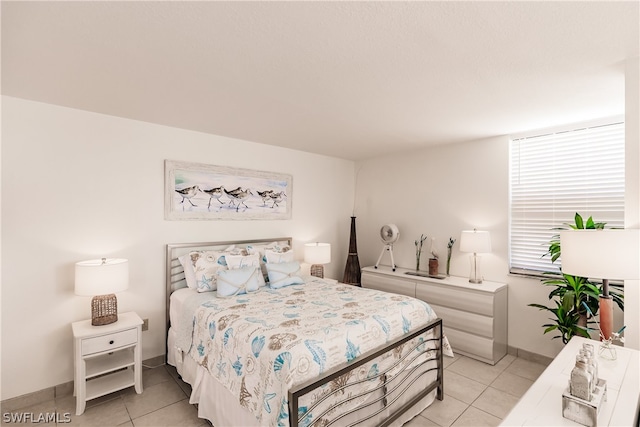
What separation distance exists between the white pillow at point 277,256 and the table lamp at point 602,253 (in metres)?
2.77

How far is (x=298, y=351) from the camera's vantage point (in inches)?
73.0

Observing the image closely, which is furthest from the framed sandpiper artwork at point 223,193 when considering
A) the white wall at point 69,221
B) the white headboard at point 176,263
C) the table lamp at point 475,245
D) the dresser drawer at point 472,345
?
the dresser drawer at point 472,345

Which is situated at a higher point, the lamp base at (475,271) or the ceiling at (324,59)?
the ceiling at (324,59)

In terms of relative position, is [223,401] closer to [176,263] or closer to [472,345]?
[176,263]

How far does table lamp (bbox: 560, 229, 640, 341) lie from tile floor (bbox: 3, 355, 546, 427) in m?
1.50

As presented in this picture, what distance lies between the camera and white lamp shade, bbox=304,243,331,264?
13.9 feet

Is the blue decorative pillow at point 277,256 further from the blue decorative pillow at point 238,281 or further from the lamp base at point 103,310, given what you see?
the lamp base at point 103,310

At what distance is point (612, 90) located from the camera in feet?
7.79

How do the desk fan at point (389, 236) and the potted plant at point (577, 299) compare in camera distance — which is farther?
Result: the desk fan at point (389, 236)

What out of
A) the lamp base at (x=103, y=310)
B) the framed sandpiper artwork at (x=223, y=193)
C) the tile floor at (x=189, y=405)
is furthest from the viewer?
the framed sandpiper artwork at (x=223, y=193)

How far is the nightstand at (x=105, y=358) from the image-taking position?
2.46 meters

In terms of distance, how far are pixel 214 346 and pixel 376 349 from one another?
123cm

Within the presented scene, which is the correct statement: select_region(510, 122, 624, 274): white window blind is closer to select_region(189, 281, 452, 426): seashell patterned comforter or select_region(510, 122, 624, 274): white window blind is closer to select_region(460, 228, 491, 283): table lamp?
select_region(460, 228, 491, 283): table lamp

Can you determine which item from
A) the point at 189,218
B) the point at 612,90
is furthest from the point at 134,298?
the point at 612,90
